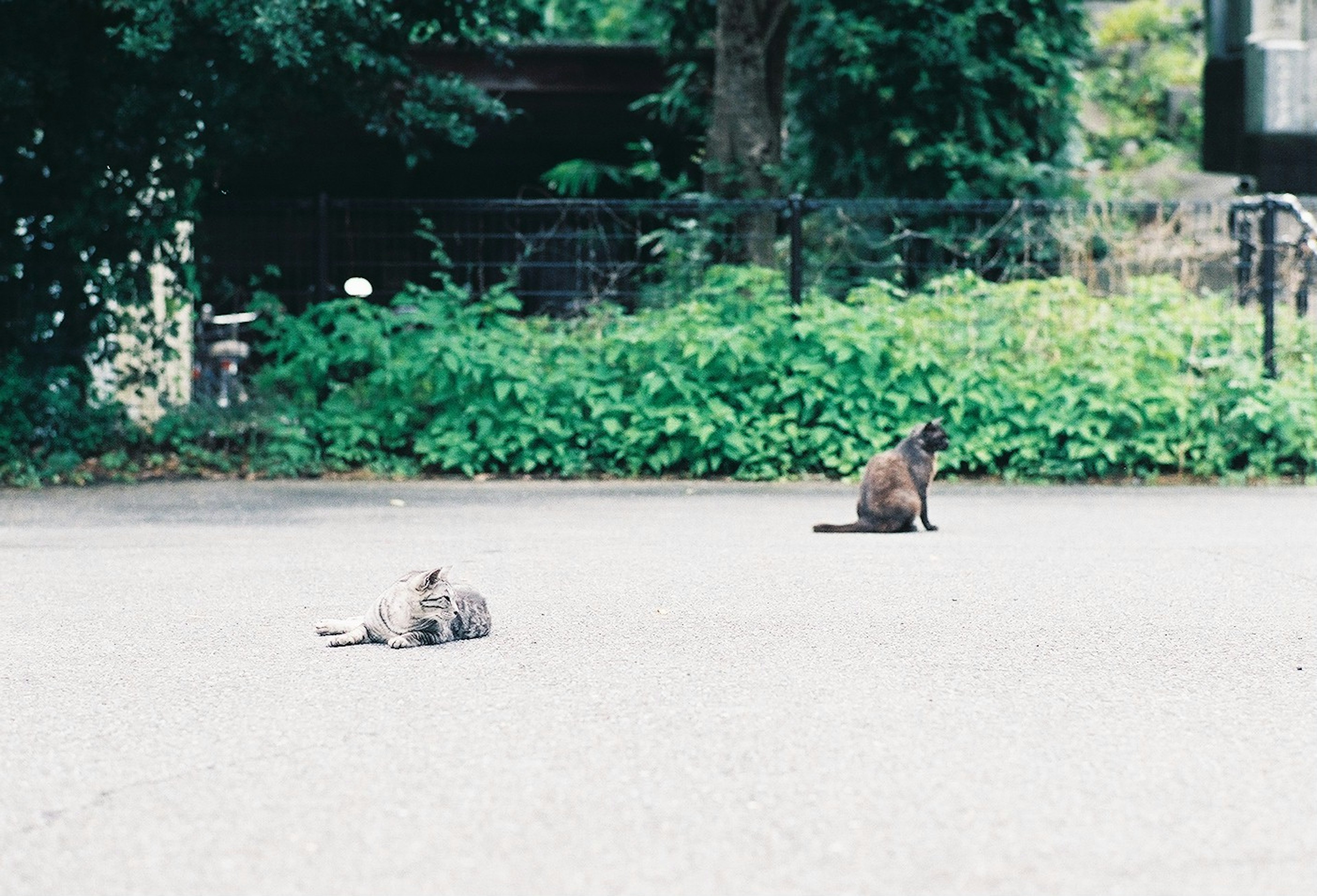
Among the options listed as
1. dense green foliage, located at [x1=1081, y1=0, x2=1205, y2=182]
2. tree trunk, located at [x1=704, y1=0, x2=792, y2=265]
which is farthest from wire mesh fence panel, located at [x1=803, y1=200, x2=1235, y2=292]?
dense green foliage, located at [x1=1081, y1=0, x2=1205, y2=182]

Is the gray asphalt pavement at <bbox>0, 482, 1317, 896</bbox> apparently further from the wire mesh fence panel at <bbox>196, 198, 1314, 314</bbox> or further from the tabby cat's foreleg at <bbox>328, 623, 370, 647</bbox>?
the wire mesh fence panel at <bbox>196, 198, 1314, 314</bbox>

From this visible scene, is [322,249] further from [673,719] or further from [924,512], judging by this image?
[673,719]

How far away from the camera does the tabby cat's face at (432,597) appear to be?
5500mm

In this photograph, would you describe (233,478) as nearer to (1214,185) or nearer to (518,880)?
(518,880)

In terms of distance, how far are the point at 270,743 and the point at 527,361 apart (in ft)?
23.6

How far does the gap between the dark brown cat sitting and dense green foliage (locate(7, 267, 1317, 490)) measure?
2411 mm

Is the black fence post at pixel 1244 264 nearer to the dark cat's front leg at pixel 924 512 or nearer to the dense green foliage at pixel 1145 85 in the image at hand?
the dark cat's front leg at pixel 924 512

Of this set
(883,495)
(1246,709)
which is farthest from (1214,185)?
(1246,709)

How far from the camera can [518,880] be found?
3168mm

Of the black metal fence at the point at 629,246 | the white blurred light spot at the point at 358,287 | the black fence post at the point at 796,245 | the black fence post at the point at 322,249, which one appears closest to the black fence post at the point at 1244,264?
the black metal fence at the point at 629,246

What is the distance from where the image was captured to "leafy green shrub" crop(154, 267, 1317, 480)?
11086 mm

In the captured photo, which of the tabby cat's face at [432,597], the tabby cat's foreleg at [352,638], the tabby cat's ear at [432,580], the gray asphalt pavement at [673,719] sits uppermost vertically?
the tabby cat's ear at [432,580]

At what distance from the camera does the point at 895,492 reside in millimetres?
8469

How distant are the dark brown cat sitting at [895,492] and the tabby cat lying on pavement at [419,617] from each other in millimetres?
3316
